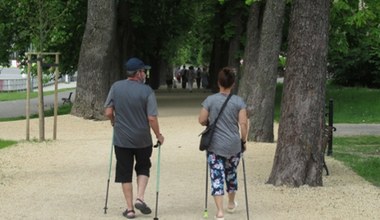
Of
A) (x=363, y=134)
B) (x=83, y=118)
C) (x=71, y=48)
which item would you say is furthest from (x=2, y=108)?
(x=363, y=134)

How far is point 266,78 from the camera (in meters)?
16.8

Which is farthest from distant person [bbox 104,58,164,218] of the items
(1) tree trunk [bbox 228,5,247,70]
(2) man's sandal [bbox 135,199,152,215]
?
(1) tree trunk [bbox 228,5,247,70]

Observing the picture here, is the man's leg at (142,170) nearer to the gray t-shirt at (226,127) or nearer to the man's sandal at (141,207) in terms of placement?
the man's sandal at (141,207)

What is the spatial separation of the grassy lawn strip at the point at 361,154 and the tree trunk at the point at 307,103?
121 cm

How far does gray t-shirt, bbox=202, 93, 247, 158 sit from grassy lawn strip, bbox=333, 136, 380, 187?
3.53 meters

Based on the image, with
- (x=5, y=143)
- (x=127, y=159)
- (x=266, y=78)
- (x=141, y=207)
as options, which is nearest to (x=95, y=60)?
(x=5, y=143)

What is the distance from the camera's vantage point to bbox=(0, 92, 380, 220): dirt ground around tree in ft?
26.5

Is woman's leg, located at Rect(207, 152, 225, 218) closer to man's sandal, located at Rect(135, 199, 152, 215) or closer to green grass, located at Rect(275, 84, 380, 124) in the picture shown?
man's sandal, located at Rect(135, 199, 152, 215)

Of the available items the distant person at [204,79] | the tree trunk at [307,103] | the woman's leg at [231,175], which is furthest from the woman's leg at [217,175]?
the distant person at [204,79]

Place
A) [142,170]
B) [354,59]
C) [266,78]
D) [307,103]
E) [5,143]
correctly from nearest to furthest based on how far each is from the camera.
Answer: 1. [142,170]
2. [307,103]
3. [5,143]
4. [266,78]
5. [354,59]

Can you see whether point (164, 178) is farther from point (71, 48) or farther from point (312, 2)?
point (71, 48)

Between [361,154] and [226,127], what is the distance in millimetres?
7868

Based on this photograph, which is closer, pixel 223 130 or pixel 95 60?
pixel 223 130

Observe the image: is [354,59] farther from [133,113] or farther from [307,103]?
[133,113]
